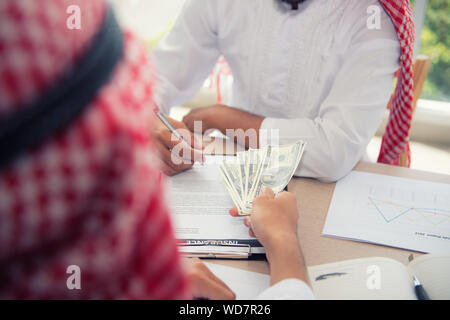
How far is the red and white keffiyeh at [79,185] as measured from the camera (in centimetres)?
22

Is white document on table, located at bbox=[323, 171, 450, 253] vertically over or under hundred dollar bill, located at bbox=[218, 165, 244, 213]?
under

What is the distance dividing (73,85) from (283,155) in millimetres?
647

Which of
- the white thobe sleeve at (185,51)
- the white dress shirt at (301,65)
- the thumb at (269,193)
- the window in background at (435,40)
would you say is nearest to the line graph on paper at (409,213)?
the white dress shirt at (301,65)

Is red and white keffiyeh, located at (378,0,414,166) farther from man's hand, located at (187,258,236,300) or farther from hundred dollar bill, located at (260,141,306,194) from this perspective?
man's hand, located at (187,258,236,300)

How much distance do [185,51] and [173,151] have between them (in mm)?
446

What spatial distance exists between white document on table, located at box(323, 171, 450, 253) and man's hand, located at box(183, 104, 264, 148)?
0.27 meters

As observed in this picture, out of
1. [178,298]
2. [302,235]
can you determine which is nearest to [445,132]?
[302,235]

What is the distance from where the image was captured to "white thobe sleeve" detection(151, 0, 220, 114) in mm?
1163

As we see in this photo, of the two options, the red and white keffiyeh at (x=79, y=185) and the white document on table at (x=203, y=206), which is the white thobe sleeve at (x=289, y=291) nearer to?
the white document on table at (x=203, y=206)

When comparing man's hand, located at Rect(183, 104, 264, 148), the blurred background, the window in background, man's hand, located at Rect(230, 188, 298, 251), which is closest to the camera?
man's hand, located at Rect(230, 188, 298, 251)

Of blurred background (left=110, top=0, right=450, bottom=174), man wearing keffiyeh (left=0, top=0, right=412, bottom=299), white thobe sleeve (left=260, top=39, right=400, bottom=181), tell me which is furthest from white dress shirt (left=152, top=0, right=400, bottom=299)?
blurred background (left=110, top=0, right=450, bottom=174)

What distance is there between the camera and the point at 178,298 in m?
0.31

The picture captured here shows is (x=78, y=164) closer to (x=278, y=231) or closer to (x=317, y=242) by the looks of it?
(x=278, y=231)

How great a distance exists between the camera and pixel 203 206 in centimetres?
75
